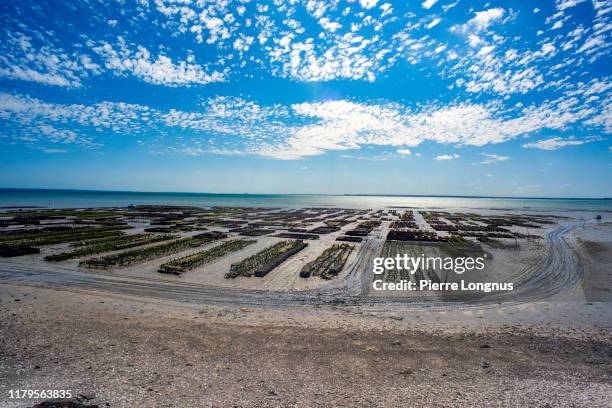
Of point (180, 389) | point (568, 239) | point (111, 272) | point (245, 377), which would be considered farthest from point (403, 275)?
point (568, 239)

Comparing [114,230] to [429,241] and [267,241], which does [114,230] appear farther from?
[429,241]

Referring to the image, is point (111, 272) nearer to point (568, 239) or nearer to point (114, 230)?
point (114, 230)

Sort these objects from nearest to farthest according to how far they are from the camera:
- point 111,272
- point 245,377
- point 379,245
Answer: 1. point 245,377
2. point 111,272
3. point 379,245

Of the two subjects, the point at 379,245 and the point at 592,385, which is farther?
the point at 379,245

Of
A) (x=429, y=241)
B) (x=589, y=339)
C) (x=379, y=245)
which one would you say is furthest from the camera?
(x=429, y=241)

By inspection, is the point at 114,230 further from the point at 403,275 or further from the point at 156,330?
the point at 403,275

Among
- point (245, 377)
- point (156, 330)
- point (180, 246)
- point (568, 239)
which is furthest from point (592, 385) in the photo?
point (568, 239)

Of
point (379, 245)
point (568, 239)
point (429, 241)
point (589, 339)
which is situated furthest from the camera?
point (568, 239)

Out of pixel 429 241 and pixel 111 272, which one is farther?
pixel 429 241

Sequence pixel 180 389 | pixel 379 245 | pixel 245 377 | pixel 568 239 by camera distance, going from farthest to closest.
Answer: pixel 568 239
pixel 379 245
pixel 245 377
pixel 180 389
